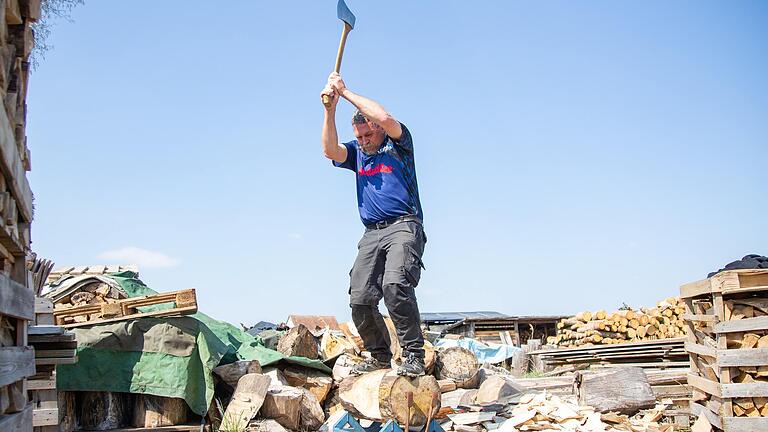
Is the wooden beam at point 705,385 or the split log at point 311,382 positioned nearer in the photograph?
the wooden beam at point 705,385

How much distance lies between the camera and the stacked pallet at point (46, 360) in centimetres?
552

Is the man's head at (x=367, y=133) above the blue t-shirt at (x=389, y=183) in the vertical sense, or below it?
above

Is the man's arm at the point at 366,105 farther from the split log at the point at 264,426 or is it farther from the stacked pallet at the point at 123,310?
the split log at the point at 264,426

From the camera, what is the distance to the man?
487 centimetres

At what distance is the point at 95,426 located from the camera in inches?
279

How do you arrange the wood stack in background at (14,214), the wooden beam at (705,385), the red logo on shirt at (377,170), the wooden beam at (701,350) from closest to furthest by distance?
the wood stack in background at (14,214) < the red logo on shirt at (377,170) < the wooden beam at (705,385) < the wooden beam at (701,350)

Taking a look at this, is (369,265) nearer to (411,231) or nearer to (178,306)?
(411,231)

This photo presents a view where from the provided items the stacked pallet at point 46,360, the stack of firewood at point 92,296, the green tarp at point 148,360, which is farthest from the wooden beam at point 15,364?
the stack of firewood at point 92,296

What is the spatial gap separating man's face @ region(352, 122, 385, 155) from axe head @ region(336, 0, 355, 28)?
718 mm

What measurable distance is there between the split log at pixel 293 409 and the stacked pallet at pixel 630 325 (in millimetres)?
8606

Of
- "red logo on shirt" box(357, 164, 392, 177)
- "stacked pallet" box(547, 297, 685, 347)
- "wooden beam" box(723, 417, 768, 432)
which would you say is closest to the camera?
"red logo on shirt" box(357, 164, 392, 177)

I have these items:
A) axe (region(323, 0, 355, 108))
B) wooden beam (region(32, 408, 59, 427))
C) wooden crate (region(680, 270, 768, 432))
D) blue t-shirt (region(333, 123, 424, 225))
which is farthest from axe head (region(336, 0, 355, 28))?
wooden beam (region(32, 408, 59, 427))

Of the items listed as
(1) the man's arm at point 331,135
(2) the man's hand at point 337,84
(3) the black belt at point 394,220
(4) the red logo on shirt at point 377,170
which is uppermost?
(2) the man's hand at point 337,84

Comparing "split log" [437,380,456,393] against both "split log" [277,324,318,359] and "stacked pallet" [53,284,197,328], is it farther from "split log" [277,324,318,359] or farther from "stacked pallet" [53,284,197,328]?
"stacked pallet" [53,284,197,328]
